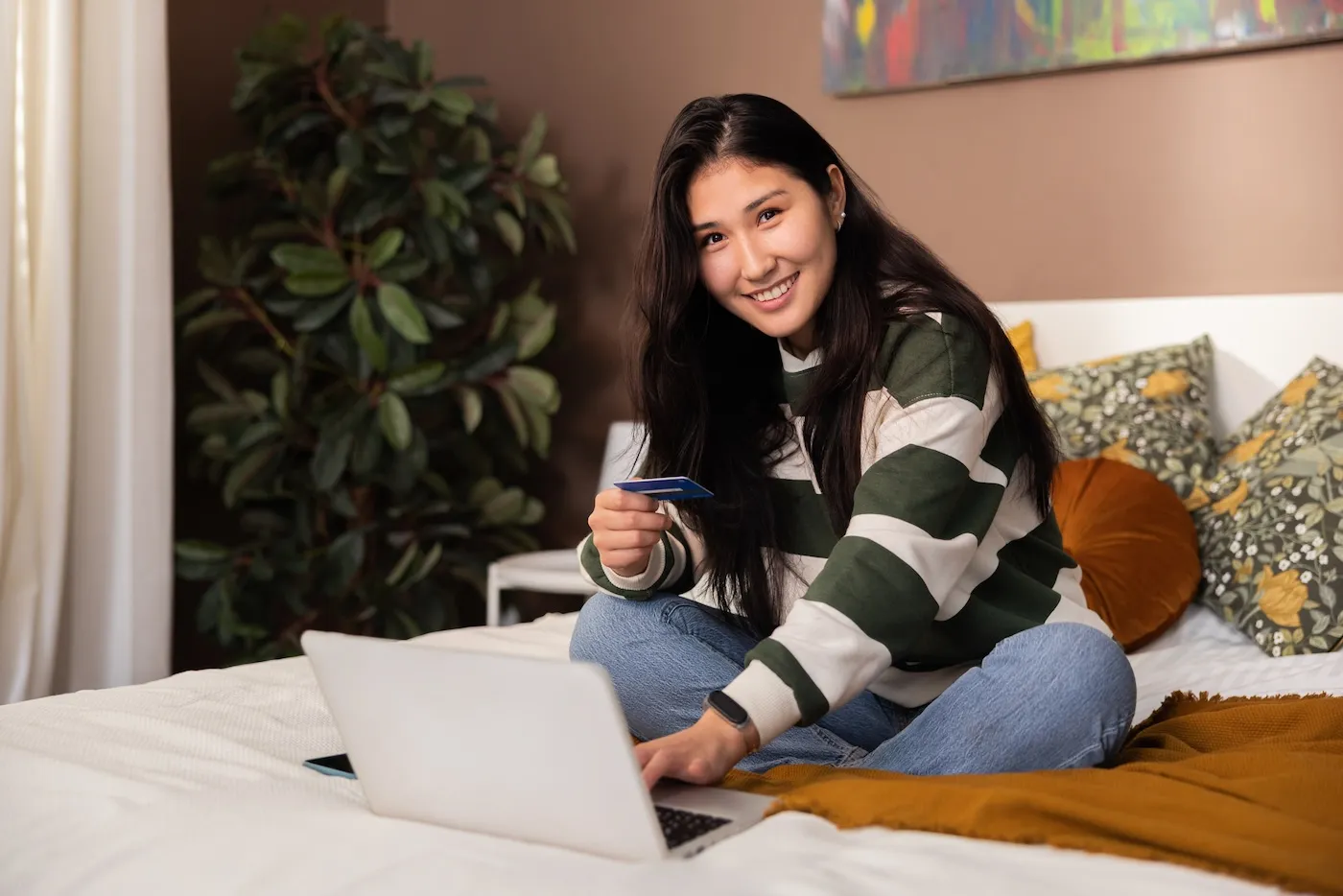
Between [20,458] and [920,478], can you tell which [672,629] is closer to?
[920,478]

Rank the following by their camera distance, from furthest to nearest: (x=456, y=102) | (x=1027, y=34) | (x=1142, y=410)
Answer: (x=456, y=102) < (x=1027, y=34) < (x=1142, y=410)

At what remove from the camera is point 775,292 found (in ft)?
4.70

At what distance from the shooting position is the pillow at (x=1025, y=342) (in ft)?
8.50

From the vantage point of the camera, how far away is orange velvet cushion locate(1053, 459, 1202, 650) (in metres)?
1.96

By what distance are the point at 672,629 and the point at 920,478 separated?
1.11ft

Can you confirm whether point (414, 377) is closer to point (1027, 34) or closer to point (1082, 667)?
point (1027, 34)

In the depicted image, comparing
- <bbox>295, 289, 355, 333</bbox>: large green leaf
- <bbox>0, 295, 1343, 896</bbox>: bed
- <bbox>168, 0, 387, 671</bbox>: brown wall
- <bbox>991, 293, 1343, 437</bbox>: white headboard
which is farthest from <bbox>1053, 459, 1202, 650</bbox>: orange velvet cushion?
<bbox>168, 0, 387, 671</bbox>: brown wall

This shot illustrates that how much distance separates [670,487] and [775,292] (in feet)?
1.13

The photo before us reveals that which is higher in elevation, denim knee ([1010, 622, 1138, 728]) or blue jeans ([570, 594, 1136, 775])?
denim knee ([1010, 622, 1138, 728])

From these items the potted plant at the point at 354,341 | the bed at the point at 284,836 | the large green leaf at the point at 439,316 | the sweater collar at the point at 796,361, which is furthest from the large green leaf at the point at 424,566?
the sweater collar at the point at 796,361

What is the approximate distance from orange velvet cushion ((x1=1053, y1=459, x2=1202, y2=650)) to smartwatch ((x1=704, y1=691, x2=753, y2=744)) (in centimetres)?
106

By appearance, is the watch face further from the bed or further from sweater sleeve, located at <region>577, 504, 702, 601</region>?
sweater sleeve, located at <region>577, 504, 702, 601</region>

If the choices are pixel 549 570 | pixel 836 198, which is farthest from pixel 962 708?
pixel 549 570

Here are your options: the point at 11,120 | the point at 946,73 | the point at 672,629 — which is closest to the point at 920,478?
the point at 672,629
